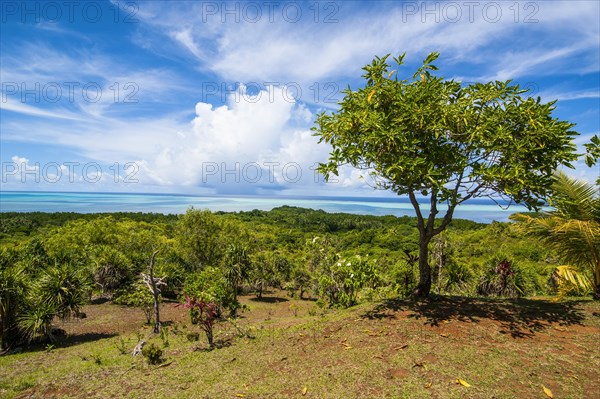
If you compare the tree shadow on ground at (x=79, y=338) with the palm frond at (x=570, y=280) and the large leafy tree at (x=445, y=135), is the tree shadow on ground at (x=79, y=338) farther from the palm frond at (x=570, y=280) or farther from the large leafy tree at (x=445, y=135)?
the palm frond at (x=570, y=280)

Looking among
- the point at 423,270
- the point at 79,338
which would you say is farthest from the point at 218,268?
the point at 423,270

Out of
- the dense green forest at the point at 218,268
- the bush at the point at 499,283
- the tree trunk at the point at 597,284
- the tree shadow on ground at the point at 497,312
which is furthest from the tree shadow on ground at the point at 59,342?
the bush at the point at 499,283

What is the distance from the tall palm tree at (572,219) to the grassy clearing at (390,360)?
4.34ft

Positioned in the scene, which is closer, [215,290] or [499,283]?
[215,290]

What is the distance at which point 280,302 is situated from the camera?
1503 inches

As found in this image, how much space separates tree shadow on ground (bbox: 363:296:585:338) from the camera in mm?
7875

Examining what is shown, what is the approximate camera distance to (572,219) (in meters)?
9.01

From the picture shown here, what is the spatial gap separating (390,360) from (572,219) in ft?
22.3

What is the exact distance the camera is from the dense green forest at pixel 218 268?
15.2 metres

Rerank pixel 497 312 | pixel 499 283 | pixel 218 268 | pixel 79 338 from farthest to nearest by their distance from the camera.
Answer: pixel 218 268 < pixel 499 283 < pixel 79 338 < pixel 497 312

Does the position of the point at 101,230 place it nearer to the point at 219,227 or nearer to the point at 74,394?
the point at 219,227

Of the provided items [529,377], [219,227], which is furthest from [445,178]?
[219,227]

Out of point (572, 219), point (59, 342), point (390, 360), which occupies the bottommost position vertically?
point (59, 342)

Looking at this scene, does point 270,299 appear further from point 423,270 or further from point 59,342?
point 423,270
